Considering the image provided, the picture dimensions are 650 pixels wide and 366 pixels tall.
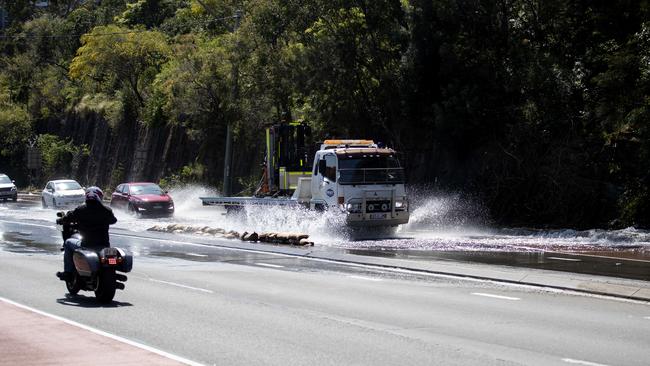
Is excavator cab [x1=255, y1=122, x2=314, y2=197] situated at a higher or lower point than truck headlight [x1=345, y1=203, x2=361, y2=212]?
higher

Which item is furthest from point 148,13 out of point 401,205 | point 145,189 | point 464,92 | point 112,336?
point 112,336

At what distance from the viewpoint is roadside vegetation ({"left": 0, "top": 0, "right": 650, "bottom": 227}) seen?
29672mm

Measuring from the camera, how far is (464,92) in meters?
33.4

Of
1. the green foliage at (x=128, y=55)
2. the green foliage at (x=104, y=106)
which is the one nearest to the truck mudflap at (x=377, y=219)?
the green foliage at (x=128, y=55)

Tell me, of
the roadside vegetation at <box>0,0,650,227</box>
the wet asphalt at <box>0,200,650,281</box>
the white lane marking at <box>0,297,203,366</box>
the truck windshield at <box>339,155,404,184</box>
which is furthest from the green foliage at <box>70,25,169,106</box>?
the white lane marking at <box>0,297,203,366</box>

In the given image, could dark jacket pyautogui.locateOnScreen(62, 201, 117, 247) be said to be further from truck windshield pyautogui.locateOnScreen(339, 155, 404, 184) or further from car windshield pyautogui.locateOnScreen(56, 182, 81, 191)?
car windshield pyautogui.locateOnScreen(56, 182, 81, 191)

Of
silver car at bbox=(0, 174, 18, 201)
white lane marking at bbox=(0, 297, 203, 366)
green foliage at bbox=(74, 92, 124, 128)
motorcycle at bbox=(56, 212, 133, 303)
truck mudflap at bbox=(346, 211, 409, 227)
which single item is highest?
green foliage at bbox=(74, 92, 124, 128)

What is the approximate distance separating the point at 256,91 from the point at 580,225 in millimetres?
19314

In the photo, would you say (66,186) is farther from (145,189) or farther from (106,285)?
(106,285)

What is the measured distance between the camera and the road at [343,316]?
10.3 meters

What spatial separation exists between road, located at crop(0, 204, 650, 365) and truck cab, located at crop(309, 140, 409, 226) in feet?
22.0

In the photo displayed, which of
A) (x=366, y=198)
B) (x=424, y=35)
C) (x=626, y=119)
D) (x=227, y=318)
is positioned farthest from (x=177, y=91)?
(x=227, y=318)

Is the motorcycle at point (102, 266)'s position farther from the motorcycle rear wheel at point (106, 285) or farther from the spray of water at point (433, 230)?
the spray of water at point (433, 230)

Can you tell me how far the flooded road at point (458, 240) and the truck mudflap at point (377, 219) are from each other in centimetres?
44
